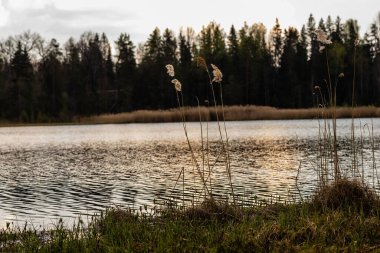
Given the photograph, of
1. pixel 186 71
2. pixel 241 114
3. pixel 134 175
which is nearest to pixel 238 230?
pixel 134 175

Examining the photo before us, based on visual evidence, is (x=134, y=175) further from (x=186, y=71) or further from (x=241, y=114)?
(x=186, y=71)

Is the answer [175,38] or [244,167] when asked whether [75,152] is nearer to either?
[244,167]

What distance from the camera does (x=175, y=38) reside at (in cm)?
8050

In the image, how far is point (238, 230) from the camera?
6.59 m

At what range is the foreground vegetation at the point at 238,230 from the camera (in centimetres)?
590

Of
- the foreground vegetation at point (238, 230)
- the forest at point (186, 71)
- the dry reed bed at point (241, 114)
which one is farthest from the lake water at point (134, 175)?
the forest at point (186, 71)

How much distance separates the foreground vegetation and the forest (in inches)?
2297

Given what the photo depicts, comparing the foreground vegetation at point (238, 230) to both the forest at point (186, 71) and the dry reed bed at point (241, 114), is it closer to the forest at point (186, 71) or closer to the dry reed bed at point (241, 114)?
the dry reed bed at point (241, 114)

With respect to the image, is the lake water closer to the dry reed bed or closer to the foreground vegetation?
the foreground vegetation

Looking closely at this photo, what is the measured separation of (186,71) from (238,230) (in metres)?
66.2

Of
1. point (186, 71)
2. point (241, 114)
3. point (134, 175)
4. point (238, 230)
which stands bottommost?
point (134, 175)

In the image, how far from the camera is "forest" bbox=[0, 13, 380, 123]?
6812 centimetres

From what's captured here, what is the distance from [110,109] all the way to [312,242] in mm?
65489

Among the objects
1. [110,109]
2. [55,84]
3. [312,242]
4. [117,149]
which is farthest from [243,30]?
[312,242]
